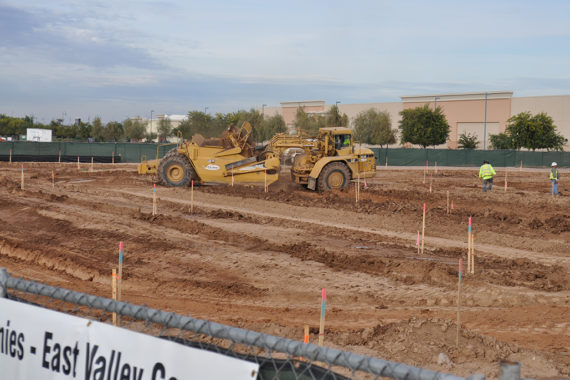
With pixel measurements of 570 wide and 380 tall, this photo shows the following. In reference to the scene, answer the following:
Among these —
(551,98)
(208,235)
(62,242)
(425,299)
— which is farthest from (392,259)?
(551,98)

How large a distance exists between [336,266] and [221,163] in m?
15.1

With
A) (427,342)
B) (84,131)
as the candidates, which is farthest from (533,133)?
(84,131)

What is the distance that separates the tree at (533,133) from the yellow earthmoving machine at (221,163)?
126ft

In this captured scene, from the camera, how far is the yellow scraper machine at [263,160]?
25891 mm

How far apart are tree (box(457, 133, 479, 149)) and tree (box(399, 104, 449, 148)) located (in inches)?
99.2

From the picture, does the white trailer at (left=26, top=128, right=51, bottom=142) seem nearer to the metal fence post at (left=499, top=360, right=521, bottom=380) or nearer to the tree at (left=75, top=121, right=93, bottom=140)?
the tree at (left=75, top=121, right=93, bottom=140)

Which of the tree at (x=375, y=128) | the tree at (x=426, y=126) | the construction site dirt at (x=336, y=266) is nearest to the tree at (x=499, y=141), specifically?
the tree at (x=426, y=126)

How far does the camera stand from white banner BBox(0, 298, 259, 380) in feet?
8.40

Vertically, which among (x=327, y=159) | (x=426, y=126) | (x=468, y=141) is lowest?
(x=327, y=159)

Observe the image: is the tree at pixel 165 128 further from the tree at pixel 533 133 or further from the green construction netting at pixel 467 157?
the tree at pixel 533 133

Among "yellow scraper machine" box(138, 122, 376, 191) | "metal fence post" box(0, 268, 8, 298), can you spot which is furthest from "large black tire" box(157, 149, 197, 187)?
"metal fence post" box(0, 268, 8, 298)

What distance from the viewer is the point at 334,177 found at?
2570cm

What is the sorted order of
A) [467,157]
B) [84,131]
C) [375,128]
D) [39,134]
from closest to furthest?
[467,157], [375,128], [39,134], [84,131]

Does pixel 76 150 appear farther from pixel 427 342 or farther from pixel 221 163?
pixel 427 342
